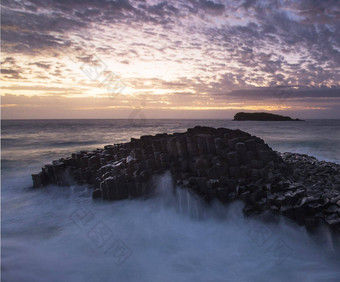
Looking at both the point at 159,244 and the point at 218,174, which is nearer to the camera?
the point at 159,244

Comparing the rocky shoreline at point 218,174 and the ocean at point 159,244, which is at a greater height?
the rocky shoreline at point 218,174

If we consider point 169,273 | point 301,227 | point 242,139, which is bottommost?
point 169,273

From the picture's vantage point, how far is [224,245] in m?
5.74

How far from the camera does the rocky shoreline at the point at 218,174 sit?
19.6 feet

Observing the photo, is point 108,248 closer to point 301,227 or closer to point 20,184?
point 301,227

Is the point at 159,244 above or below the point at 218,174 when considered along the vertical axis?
below

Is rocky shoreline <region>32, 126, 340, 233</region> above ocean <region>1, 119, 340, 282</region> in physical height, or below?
above

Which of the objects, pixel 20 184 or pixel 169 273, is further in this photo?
pixel 20 184

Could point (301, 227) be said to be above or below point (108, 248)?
above

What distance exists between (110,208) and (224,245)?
3857mm

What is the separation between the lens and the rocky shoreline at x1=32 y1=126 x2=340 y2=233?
5.98 m

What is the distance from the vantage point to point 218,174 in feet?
24.4

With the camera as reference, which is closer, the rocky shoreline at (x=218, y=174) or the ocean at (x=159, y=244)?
the ocean at (x=159, y=244)

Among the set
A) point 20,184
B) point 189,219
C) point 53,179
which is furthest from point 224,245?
point 20,184
